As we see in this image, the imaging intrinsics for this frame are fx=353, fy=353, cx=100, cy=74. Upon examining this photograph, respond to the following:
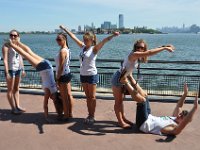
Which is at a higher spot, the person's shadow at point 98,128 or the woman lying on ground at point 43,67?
the woman lying on ground at point 43,67

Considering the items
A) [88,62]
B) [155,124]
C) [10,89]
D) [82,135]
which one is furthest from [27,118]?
[155,124]

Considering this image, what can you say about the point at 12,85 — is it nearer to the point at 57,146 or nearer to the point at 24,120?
the point at 24,120

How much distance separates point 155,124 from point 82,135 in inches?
52.5

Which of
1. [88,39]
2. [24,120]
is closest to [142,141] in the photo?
[88,39]

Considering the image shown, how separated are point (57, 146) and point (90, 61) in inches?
68.9

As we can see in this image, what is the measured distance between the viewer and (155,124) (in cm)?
638

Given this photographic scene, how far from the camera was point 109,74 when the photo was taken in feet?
30.9

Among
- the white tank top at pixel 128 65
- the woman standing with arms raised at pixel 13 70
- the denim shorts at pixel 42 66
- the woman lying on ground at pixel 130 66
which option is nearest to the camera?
the woman lying on ground at pixel 130 66

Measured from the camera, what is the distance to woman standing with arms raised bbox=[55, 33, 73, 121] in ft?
21.9

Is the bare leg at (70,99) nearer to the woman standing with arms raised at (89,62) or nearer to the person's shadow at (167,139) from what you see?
the woman standing with arms raised at (89,62)

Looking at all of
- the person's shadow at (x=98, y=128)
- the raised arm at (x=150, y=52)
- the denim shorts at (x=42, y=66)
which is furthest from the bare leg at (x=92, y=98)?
the raised arm at (x=150, y=52)

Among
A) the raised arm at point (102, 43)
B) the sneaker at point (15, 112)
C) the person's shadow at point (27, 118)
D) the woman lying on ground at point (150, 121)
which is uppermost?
the raised arm at point (102, 43)

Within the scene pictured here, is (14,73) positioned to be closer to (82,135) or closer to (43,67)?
(43,67)

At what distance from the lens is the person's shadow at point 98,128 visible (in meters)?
6.50
